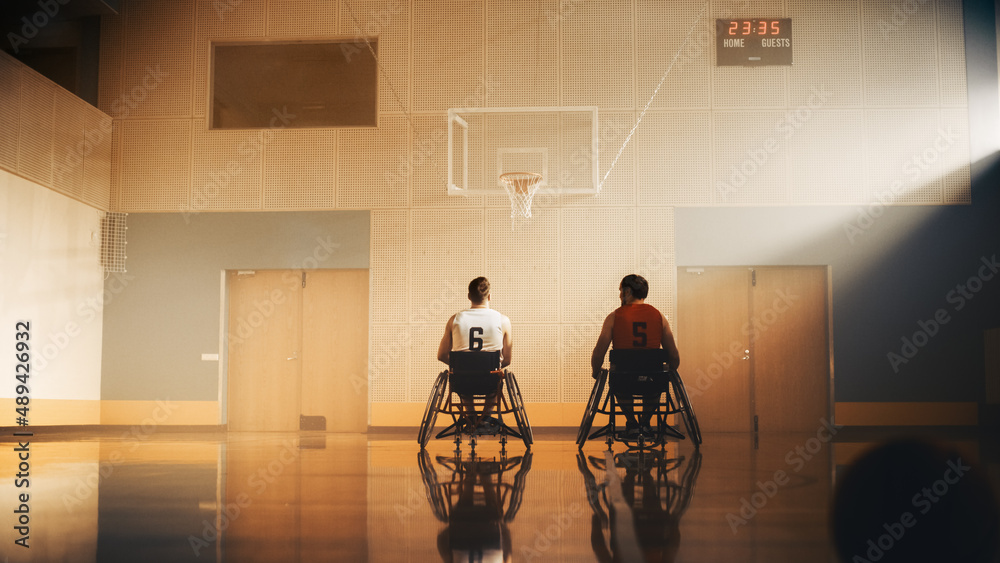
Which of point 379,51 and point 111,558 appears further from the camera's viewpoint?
point 379,51

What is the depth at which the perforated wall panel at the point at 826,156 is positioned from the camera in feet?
27.9

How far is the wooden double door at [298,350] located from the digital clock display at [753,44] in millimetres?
5097

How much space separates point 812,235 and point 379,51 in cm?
562

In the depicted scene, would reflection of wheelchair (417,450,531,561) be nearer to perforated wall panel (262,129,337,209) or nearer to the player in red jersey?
the player in red jersey

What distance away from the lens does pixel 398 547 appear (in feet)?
8.00

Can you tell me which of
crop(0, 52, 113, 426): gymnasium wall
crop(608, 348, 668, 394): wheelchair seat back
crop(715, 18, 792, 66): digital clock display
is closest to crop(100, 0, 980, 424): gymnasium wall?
crop(715, 18, 792, 66): digital clock display

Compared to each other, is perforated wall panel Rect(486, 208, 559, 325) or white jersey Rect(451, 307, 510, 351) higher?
perforated wall panel Rect(486, 208, 559, 325)

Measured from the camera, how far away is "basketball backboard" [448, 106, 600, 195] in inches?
334

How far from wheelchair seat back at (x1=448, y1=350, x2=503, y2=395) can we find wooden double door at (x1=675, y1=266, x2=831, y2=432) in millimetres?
3875

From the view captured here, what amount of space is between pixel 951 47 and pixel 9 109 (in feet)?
33.8

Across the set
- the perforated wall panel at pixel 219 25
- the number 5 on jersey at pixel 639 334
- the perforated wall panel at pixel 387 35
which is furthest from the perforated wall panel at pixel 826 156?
the perforated wall panel at pixel 219 25

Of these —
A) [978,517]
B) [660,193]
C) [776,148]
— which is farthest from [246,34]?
[978,517]

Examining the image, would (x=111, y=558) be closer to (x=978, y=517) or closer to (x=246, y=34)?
(x=978, y=517)

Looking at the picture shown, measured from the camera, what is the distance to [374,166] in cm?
866
